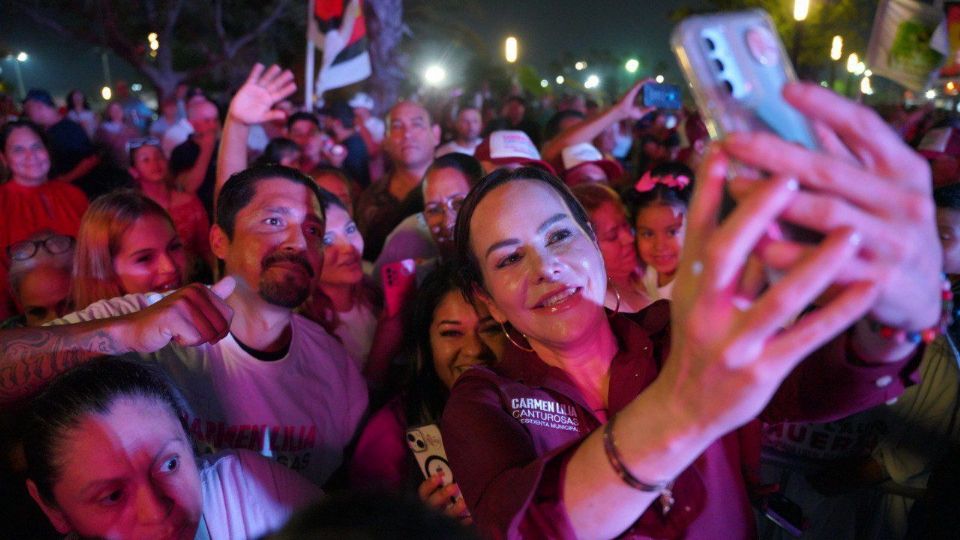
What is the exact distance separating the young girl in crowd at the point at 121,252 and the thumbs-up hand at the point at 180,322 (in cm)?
130

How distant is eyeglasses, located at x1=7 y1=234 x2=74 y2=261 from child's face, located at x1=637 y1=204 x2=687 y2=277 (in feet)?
10.4

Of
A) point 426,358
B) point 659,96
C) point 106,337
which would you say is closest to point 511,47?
point 659,96

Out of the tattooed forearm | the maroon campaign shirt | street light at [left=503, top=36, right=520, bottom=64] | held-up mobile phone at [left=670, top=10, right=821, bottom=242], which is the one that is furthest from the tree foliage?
held-up mobile phone at [left=670, top=10, right=821, bottom=242]

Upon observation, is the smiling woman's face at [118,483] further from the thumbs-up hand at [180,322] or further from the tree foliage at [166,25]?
the tree foliage at [166,25]

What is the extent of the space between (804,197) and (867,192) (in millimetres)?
85

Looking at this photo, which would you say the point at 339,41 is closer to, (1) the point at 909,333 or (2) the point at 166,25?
(1) the point at 909,333

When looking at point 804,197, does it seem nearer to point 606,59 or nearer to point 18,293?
point 18,293

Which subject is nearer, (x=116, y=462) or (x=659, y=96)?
(x=116, y=462)

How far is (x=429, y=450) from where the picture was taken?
229 cm

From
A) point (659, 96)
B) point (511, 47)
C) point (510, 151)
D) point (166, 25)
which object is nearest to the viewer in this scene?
point (510, 151)

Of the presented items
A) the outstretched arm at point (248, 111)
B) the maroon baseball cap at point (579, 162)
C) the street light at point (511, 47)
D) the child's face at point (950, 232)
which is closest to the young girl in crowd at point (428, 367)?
the outstretched arm at point (248, 111)

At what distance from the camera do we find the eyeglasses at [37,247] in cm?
310

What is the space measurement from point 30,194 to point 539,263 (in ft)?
16.1

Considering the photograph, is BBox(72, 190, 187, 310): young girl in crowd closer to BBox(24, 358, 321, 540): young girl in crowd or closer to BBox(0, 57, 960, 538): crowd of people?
BBox(0, 57, 960, 538): crowd of people
